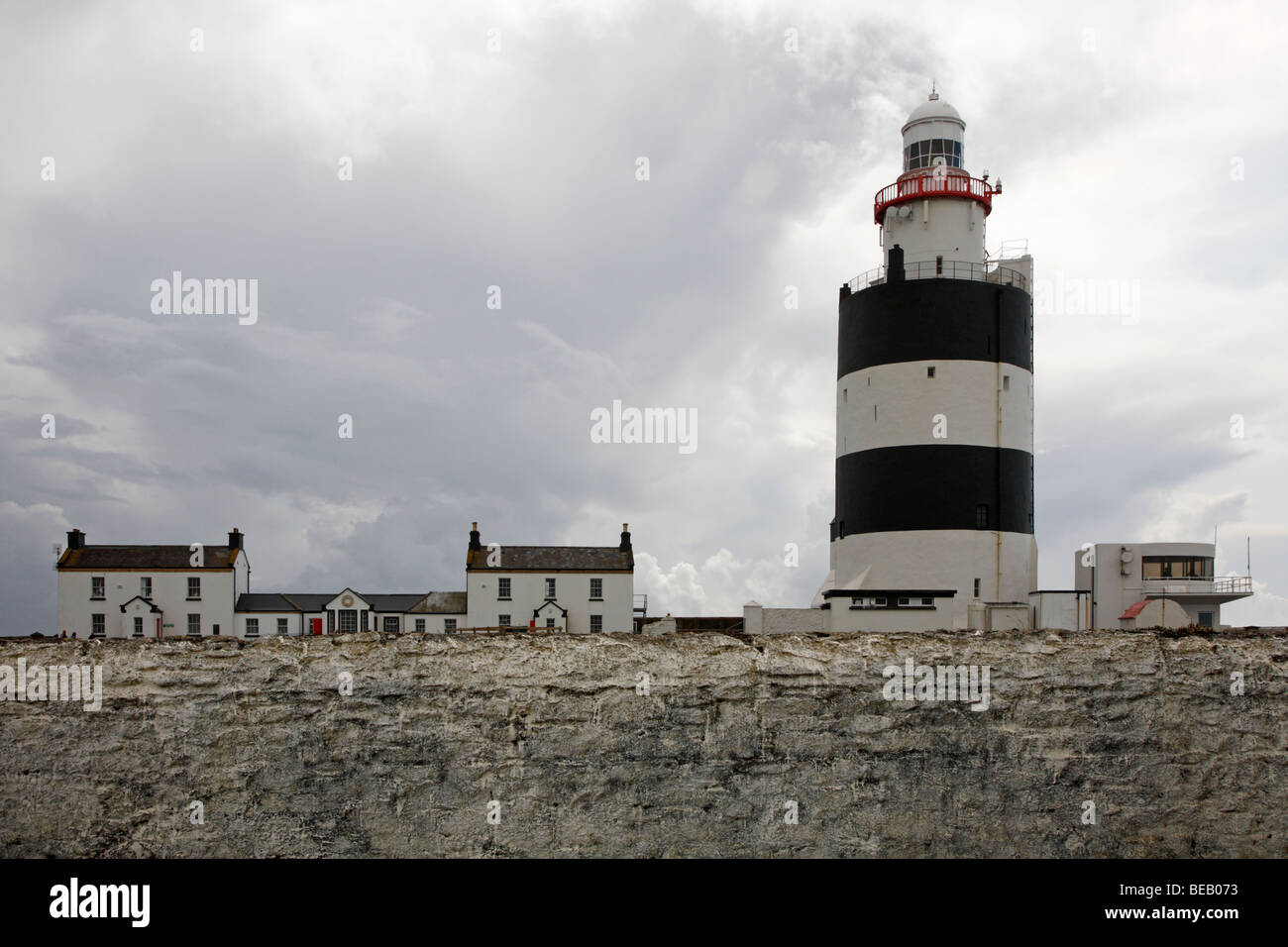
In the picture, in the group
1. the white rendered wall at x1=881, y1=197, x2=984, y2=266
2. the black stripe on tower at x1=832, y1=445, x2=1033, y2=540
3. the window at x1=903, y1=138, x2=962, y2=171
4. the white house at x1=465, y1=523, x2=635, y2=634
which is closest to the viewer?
the black stripe on tower at x1=832, y1=445, x2=1033, y2=540

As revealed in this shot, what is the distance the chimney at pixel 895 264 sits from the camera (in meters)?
23.3

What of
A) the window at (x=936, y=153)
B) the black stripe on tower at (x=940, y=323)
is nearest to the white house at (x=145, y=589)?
A: the black stripe on tower at (x=940, y=323)

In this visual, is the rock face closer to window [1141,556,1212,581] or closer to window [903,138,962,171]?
window [1141,556,1212,581]

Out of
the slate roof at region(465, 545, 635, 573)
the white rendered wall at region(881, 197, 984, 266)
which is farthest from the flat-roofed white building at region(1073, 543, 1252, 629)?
the slate roof at region(465, 545, 635, 573)

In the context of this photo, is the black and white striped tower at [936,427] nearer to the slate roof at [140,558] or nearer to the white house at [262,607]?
the white house at [262,607]

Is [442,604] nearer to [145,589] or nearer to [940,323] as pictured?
[145,589]

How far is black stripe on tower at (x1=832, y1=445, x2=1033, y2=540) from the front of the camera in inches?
880

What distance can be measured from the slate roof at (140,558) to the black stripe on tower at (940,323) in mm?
30538

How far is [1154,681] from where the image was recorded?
7.63m

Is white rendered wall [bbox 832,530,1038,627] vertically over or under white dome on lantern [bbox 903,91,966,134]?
under

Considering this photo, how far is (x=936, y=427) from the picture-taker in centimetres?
2234

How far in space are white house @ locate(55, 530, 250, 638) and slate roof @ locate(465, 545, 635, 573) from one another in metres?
11.8
